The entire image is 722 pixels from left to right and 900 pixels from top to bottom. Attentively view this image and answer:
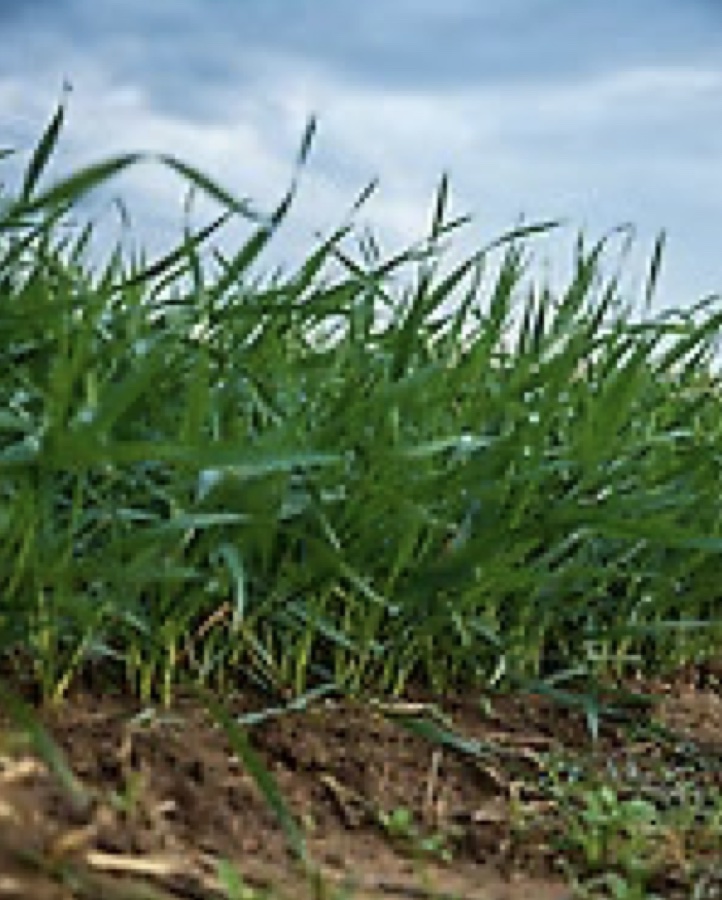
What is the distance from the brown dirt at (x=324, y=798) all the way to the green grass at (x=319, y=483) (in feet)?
0.30

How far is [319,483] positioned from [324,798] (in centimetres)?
41

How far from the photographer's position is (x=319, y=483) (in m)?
2.18

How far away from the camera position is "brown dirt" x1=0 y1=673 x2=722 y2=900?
1.54 metres

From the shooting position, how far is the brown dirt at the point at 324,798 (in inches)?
60.8

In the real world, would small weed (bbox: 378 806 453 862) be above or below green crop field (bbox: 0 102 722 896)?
below

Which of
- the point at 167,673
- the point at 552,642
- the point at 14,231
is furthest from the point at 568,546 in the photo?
the point at 14,231

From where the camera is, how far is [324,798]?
1.96 metres

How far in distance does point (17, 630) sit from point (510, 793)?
2.07ft

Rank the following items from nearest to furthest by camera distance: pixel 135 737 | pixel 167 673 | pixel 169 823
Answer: pixel 169 823 → pixel 135 737 → pixel 167 673

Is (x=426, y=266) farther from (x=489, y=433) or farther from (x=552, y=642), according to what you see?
(x=552, y=642)

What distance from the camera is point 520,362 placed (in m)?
2.68

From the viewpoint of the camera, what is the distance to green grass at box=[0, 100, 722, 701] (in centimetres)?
191

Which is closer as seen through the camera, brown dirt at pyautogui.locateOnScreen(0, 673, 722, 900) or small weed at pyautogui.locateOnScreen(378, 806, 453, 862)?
brown dirt at pyautogui.locateOnScreen(0, 673, 722, 900)

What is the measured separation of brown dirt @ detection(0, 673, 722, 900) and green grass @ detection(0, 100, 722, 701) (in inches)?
3.6
